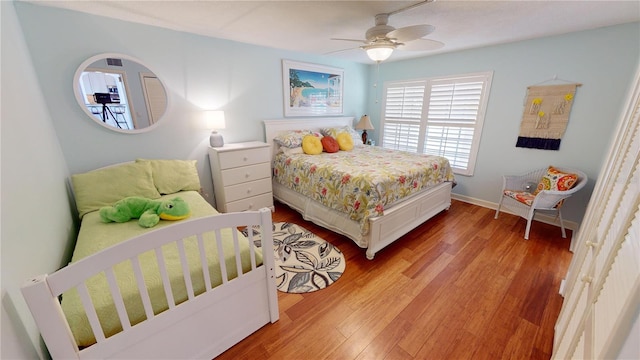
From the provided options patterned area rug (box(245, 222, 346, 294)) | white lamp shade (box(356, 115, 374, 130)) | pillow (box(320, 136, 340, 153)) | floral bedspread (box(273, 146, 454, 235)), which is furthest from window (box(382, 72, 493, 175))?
patterned area rug (box(245, 222, 346, 294))

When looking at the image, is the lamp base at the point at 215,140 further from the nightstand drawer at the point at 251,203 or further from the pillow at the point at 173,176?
the nightstand drawer at the point at 251,203

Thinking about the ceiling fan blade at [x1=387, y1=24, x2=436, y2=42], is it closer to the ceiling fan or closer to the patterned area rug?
the ceiling fan

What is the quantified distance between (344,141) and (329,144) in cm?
29

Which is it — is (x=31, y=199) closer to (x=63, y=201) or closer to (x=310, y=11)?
(x=63, y=201)

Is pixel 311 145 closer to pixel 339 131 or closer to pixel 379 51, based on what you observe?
pixel 339 131

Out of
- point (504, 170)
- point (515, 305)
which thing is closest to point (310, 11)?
point (515, 305)

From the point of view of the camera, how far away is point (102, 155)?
2.31 metres

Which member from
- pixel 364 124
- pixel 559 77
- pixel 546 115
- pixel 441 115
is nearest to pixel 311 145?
pixel 364 124

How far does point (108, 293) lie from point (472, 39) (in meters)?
3.84

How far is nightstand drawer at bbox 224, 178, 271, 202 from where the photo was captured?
283 centimetres

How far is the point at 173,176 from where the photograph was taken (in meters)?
2.39

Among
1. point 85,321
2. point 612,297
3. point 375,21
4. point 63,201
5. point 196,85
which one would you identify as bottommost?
point 85,321

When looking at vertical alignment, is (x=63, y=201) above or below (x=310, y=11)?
below

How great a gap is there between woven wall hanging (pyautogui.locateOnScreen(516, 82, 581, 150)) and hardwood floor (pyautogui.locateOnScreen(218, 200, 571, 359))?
113 centimetres
